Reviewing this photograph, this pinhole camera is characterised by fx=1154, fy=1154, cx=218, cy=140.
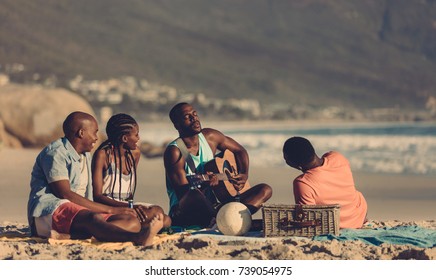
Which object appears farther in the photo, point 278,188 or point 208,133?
point 278,188

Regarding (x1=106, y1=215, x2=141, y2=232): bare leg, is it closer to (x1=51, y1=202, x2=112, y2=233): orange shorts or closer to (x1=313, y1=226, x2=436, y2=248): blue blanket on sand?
(x1=51, y1=202, x2=112, y2=233): orange shorts

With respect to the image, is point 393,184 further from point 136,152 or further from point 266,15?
point 266,15

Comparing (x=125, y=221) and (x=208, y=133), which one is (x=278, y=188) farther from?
(x=125, y=221)

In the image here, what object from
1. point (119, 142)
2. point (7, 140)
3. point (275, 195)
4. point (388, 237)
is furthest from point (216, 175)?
point (7, 140)

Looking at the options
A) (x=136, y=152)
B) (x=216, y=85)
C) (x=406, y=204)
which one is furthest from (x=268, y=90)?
(x=136, y=152)

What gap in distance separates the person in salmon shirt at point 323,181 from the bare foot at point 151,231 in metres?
1.08

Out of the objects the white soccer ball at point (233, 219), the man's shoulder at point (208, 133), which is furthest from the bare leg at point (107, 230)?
the man's shoulder at point (208, 133)

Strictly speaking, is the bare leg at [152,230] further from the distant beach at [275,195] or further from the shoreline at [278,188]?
the shoreline at [278,188]

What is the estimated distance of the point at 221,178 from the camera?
366 inches

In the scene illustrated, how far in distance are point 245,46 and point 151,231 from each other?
69784 mm

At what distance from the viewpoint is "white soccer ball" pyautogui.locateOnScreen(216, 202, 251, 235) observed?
8.73 m

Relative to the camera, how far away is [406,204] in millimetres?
13898

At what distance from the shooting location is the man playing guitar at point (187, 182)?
9141 millimetres

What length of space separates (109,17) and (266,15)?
12.0m
